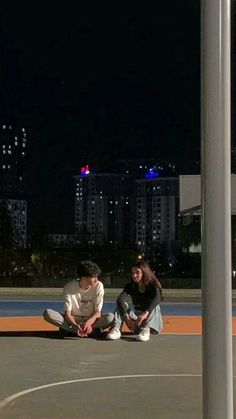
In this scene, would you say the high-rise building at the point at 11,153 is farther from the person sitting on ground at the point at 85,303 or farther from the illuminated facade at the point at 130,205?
the person sitting on ground at the point at 85,303

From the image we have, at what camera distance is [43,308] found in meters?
17.3

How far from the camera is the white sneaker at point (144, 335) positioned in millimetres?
9844

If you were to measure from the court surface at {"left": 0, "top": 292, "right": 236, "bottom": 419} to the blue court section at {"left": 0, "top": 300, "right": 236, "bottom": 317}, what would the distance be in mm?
4237

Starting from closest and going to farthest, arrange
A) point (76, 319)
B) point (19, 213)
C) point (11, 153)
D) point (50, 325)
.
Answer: point (76, 319) → point (50, 325) → point (19, 213) → point (11, 153)

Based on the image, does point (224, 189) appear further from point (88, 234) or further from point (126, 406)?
point (88, 234)

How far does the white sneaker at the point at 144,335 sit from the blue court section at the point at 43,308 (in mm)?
5512

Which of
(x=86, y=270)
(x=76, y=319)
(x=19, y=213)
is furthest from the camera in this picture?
(x=19, y=213)

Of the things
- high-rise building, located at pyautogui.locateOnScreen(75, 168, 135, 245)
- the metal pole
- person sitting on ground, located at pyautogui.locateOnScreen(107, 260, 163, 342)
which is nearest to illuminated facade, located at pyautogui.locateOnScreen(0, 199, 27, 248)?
high-rise building, located at pyautogui.locateOnScreen(75, 168, 135, 245)

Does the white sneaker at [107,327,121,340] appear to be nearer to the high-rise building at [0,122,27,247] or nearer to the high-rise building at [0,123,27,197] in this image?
the high-rise building at [0,122,27,247]

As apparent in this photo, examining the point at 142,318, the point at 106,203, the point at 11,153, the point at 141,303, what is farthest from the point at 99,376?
the point at 11,153

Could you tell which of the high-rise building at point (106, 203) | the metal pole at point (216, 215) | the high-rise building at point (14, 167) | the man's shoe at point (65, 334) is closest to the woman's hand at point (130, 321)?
the man's shoe at point (65, 334)

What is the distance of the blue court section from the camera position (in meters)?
15.6

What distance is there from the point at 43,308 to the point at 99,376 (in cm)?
1012

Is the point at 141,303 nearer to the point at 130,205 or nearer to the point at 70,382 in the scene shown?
the point at 70,382
